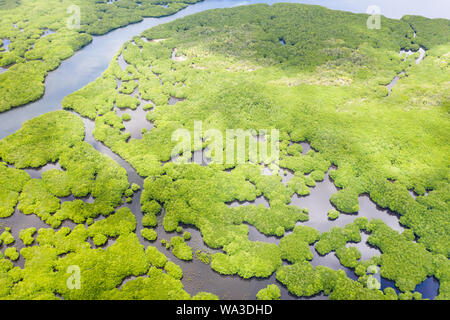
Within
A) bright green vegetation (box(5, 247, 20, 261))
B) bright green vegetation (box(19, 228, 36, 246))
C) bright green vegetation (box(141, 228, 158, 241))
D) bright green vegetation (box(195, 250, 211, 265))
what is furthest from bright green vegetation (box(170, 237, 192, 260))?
bright green vegetation (box(5, 247, 20, 261))

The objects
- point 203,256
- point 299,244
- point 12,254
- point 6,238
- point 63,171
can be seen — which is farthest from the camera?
point 63,171

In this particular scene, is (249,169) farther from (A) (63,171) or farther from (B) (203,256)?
(A) (63,171)

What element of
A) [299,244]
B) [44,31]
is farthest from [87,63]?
[299,244]

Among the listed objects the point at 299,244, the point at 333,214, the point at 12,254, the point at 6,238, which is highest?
the point at 333,214

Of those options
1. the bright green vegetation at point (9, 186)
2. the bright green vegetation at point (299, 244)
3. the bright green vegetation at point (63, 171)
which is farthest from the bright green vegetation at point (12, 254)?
the bright green vegetation at point (299, 244)

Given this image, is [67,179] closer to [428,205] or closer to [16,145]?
[16,145]

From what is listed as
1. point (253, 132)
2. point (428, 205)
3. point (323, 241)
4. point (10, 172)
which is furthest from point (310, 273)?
point (10, 172)
